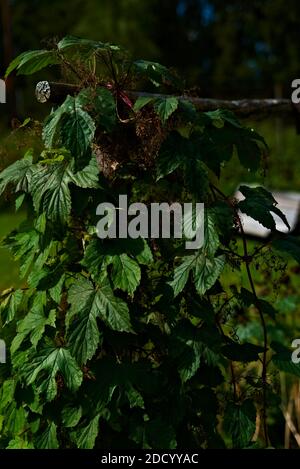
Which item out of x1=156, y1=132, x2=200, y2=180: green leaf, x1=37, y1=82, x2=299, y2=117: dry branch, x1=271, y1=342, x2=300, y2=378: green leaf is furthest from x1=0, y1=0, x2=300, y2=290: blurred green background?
x1=156, y1=132, x2=200, y2=180: green leaf

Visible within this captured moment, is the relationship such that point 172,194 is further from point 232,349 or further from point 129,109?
point 232,349

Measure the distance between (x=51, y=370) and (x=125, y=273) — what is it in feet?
1.13

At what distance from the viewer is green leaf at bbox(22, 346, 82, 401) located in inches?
76.8

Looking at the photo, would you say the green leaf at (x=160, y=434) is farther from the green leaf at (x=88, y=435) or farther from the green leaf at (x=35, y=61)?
the green leaf at (x=35, y=61)

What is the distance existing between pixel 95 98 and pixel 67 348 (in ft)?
2.22

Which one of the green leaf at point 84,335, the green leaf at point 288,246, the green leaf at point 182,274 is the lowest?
the green leaf at point 84,335

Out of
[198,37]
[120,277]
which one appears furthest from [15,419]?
[198,37]

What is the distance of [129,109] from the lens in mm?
2061

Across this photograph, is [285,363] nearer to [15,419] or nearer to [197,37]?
[15,419]

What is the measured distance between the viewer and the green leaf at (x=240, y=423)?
2.06m

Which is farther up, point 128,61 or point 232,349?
point 128,61

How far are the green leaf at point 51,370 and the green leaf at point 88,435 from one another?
5.5 inches

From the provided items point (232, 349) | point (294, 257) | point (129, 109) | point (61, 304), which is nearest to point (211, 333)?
point (232, 349)

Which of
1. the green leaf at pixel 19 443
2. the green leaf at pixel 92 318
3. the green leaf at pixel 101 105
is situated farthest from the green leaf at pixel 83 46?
the green leaf at pixel 19 443
